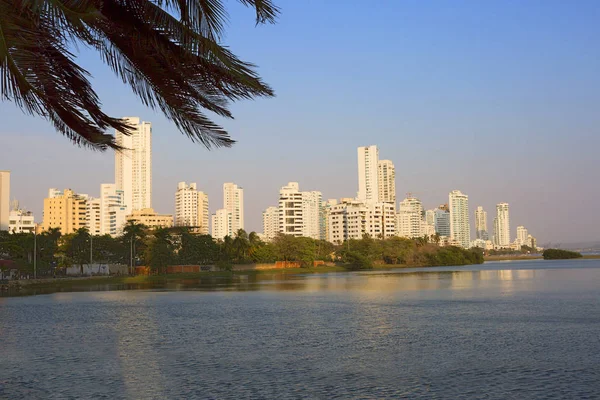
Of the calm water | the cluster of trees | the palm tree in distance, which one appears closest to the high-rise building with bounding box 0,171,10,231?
the cluster of trees

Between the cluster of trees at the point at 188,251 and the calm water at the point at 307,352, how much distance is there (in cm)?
5042

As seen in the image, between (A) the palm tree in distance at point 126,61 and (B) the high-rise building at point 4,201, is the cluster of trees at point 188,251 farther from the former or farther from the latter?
(A) the palm tree in distance at point 126,61

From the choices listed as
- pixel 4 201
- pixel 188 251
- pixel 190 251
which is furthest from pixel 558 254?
pixel 4 201

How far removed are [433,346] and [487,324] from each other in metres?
6.85

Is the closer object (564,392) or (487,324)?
(564,392)

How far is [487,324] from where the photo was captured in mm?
28109

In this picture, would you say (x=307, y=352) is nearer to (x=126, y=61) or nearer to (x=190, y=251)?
(x=126, y=61)

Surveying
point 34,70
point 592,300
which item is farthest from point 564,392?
point 592,300

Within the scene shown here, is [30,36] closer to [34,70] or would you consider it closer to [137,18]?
[34,70]

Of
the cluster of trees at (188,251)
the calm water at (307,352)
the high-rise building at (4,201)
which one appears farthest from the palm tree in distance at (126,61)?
the high-rise building at (4,201)

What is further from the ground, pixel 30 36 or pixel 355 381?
pixel 30 36

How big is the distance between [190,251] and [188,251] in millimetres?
348

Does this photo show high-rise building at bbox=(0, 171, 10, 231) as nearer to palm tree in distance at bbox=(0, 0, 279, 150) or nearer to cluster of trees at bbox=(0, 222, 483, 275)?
cluster of trees at bbox=(0, 222, 483, 275)

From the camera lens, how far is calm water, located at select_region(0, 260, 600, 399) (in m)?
15.9
